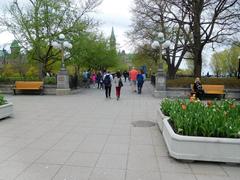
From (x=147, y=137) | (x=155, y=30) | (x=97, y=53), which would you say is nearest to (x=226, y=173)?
(x=147, y=137)

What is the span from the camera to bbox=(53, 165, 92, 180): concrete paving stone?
4.60 meters

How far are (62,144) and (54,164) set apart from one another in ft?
4.38

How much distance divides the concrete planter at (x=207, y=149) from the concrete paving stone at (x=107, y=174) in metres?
1.25

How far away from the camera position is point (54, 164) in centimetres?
519

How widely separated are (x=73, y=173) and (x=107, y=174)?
58 centimetres

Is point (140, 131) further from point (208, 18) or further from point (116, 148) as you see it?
point (208, 18)

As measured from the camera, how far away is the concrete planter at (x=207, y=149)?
17.2 feet

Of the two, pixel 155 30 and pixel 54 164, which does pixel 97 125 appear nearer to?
pixel 54 164

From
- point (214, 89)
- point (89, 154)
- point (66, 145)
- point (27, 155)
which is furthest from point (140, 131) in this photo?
point (214, 89)

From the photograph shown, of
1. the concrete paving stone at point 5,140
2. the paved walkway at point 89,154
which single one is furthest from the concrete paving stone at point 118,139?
the concrete paving stone at point 5,140

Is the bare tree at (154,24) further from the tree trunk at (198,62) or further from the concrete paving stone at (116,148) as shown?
the concrete paving stone at (116,148)

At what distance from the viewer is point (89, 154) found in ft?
19.0

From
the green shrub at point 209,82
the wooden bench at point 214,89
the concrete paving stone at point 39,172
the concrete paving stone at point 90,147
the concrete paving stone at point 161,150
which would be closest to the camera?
the concrete paving stone at point 39,172

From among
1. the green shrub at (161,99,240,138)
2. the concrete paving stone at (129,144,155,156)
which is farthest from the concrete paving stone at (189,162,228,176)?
the concrete paving stone at (129,144,155,156)
